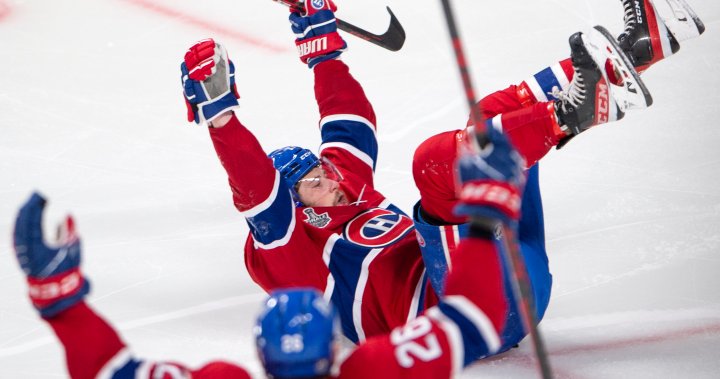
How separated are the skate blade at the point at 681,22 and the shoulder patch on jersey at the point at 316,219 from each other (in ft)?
4.32

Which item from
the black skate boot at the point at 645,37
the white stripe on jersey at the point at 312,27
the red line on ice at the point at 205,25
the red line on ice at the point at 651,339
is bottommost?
the red line on ice at the point at 651,339

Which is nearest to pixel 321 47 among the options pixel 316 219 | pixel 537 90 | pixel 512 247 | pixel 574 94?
pixel 316 219

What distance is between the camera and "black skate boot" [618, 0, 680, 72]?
331cm

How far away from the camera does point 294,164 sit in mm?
3449

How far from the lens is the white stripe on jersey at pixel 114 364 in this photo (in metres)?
1.95

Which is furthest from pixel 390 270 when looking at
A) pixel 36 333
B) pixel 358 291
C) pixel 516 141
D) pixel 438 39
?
pixel 438 39

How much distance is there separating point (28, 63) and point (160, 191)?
1.55 m

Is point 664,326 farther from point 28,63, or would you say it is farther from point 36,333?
point 28,63

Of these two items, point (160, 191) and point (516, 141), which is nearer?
point (516, 141)

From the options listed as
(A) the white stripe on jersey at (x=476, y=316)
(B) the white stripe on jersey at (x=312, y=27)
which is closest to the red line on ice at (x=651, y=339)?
(A) the white stripe on jersey at (x=476, y=316)

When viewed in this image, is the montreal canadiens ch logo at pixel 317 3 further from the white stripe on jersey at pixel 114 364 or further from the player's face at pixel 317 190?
the white stripe on jersey at pixel 114 364

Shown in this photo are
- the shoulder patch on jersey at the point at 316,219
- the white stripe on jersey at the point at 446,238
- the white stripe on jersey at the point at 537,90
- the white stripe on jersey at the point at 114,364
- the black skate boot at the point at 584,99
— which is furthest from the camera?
the shoulder patch on jersey at the point at 316,219

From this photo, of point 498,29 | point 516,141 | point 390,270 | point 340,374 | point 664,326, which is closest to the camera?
point 340,374

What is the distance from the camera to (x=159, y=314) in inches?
140
